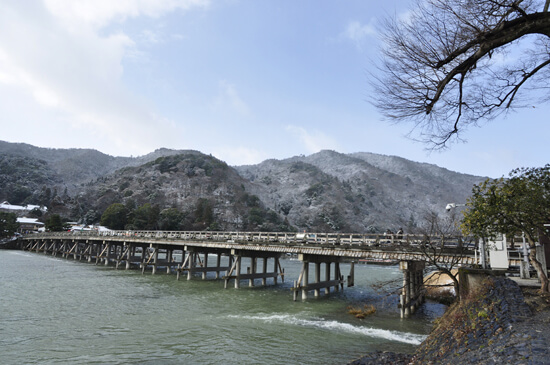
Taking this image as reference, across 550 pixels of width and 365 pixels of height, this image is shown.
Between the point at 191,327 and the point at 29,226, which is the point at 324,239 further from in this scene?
the point at 29,226

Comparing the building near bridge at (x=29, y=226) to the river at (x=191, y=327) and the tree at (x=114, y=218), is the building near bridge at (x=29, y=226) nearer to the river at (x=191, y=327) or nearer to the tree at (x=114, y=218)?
the tree at (x=114, y=218)

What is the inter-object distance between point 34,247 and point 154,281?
5785 cm

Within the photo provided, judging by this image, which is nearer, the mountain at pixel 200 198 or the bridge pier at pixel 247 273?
the bridge pier at pixel 247 273

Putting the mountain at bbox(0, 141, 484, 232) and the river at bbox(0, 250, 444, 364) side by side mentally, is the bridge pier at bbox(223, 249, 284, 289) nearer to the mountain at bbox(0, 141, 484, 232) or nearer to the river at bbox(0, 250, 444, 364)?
the river at bbox(0, 250, 444, 364)

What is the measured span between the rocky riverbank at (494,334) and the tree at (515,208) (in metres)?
1.62

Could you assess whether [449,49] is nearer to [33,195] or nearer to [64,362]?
A: [64,362]

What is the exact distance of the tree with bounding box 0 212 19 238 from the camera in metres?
74.4

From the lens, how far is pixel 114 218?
86500mm

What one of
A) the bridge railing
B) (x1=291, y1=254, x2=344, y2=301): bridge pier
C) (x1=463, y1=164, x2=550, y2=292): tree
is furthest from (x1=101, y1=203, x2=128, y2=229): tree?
(x1=463, y1=164, x2=550, y2=292): tree

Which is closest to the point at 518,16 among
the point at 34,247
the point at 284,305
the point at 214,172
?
the point at 284,305

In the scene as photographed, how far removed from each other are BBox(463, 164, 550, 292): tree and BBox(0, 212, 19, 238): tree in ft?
312

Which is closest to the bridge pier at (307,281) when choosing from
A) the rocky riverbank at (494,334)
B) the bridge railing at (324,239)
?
the bridge railing at (324,239)

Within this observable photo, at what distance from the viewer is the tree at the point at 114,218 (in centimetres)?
8625

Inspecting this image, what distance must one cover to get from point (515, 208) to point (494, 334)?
14.7ft
